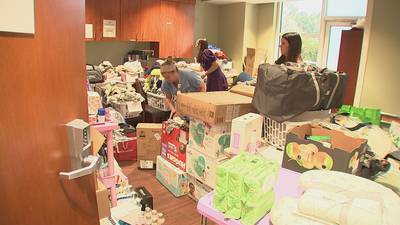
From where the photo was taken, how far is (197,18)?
6.14 meters

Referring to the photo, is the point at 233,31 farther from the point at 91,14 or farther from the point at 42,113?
the point at 42,113

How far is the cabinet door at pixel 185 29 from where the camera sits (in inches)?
220

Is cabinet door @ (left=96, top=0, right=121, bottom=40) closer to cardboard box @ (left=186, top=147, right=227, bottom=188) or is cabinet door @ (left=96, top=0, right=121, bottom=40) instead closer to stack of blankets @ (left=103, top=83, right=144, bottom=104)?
stack of blankets @ (left=103, top=83, right=144, bottom=104)

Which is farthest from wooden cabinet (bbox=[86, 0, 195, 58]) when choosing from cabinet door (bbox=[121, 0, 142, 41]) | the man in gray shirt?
the man in gray shirt

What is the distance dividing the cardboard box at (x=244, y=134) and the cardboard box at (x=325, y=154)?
21 centimetres

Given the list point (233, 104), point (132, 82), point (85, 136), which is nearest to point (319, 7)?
point (132, 82)

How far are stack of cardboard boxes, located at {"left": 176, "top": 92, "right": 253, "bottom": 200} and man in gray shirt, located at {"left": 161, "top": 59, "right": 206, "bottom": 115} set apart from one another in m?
0.78

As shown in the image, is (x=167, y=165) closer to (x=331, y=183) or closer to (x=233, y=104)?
(x=233, y=104)

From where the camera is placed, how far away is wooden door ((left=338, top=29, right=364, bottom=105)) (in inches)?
164

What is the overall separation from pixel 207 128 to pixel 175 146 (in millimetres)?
612

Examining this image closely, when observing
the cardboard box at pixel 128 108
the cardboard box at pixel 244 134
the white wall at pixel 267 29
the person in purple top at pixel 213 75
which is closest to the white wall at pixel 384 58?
the person in purple top at pixel 213 75

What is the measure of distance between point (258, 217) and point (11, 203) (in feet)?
2.66

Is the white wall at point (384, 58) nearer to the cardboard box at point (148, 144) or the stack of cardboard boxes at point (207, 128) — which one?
the stack of cardboard boxes at point (207, 128)

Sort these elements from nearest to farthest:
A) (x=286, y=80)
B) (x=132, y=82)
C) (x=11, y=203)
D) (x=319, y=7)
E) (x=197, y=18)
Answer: (x=11, y=203), (x=286, y=80), (x=132, y=82), (x=319, y=7), (x=197, y=18)
